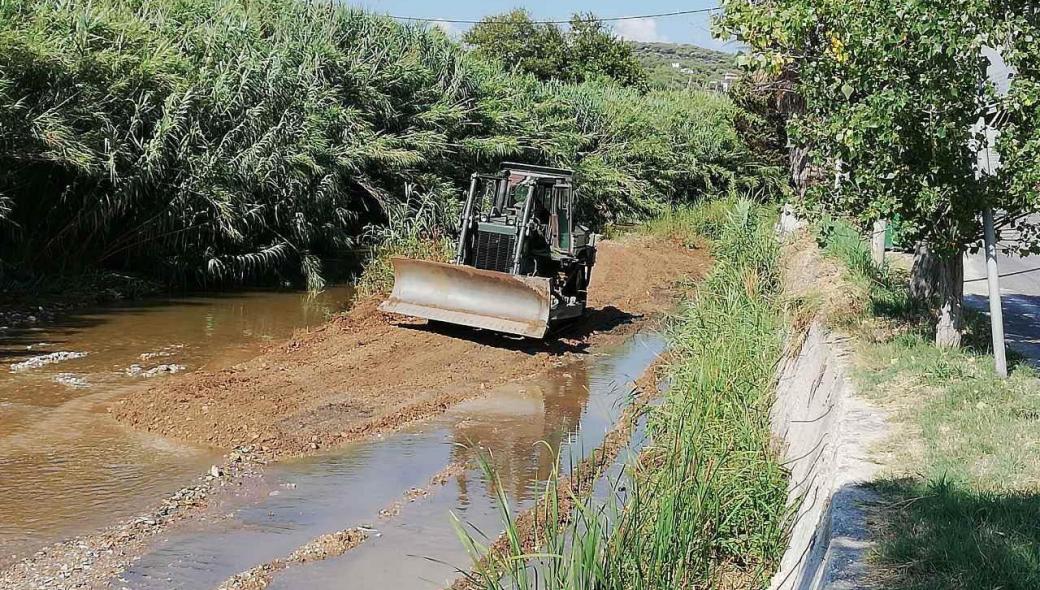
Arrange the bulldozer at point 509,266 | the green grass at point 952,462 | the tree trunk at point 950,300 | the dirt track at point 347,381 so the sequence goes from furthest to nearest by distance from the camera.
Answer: the bulldozer at point 509,266 < the dirt track at point 347,381 < the tree trunk at point 950,300 < the green grass at point 952,462

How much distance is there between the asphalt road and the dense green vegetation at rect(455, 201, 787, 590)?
2443 mm

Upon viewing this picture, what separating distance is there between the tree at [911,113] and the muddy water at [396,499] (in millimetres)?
3320

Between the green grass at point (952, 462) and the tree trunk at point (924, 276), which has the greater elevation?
the tree trunk at point (924, 276)

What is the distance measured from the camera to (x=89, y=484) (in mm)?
8383

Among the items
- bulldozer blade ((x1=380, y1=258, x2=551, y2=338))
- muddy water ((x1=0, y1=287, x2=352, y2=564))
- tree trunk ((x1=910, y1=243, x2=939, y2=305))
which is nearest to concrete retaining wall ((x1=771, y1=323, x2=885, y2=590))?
tree trunk ((x1=910, y1=243, x2=939, y2=305))

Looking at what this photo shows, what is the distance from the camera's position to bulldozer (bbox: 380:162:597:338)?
532 inches

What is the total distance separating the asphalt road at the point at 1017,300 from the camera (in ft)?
34.8

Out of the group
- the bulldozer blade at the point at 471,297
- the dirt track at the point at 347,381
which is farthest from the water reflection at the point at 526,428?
the bulldozer blade at the point at 471,297

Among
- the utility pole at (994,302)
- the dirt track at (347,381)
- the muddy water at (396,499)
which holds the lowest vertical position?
the muddy water at (396,499)

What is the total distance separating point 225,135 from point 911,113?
12.4 meters

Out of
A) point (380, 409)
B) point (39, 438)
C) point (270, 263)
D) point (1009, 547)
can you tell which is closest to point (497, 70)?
point (270, 263)

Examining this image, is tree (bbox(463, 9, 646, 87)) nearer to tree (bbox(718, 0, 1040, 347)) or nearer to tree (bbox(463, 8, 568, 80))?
tree (bbox(463, 8, 568, 80))

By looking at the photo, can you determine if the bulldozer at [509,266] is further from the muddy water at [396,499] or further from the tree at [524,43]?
the tree at [524,43]

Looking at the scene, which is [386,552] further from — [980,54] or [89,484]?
[980,54]
